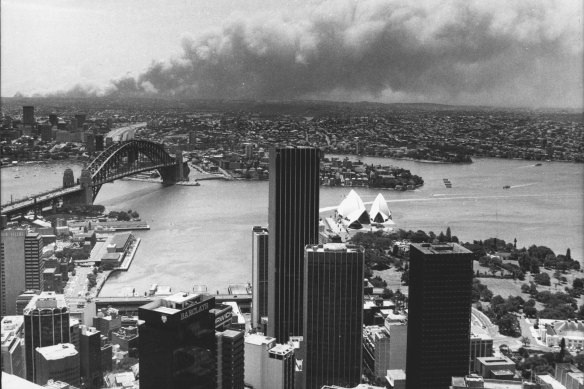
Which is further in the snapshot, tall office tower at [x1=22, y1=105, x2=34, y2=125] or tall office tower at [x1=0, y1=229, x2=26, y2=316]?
tall office tower at [x1=22, y1=105, x2=34, y2=125]

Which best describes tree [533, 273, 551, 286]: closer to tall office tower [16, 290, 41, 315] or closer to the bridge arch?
the bridge arch

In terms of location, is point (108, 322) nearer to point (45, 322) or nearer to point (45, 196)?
point (45, 322)

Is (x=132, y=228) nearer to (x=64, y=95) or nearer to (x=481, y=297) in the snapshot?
(x=64, y=95)

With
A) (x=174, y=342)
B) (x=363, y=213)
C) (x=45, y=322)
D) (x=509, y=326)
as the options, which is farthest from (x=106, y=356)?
(x=363, y=213)

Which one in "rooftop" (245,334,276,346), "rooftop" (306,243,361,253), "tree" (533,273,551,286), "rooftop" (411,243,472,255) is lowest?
"rooftop" (245,334,276,346)

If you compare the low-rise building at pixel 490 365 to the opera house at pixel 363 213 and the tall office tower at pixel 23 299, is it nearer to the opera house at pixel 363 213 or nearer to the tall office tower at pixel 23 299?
the tall office tower at pixel 23 299

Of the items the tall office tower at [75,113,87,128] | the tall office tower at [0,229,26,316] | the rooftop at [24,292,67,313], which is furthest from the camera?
the tall office tower at [75,113,87,128]

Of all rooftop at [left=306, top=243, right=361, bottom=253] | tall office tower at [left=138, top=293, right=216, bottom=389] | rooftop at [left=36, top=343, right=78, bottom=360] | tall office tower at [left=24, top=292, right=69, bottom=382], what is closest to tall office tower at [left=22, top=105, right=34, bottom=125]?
tall office tower at [left=24, top=292, right=69, bottom=382]

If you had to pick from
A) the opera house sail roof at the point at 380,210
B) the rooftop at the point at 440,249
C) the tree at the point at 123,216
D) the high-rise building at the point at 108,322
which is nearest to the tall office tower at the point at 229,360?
the high-rise building at the point at 108,322
